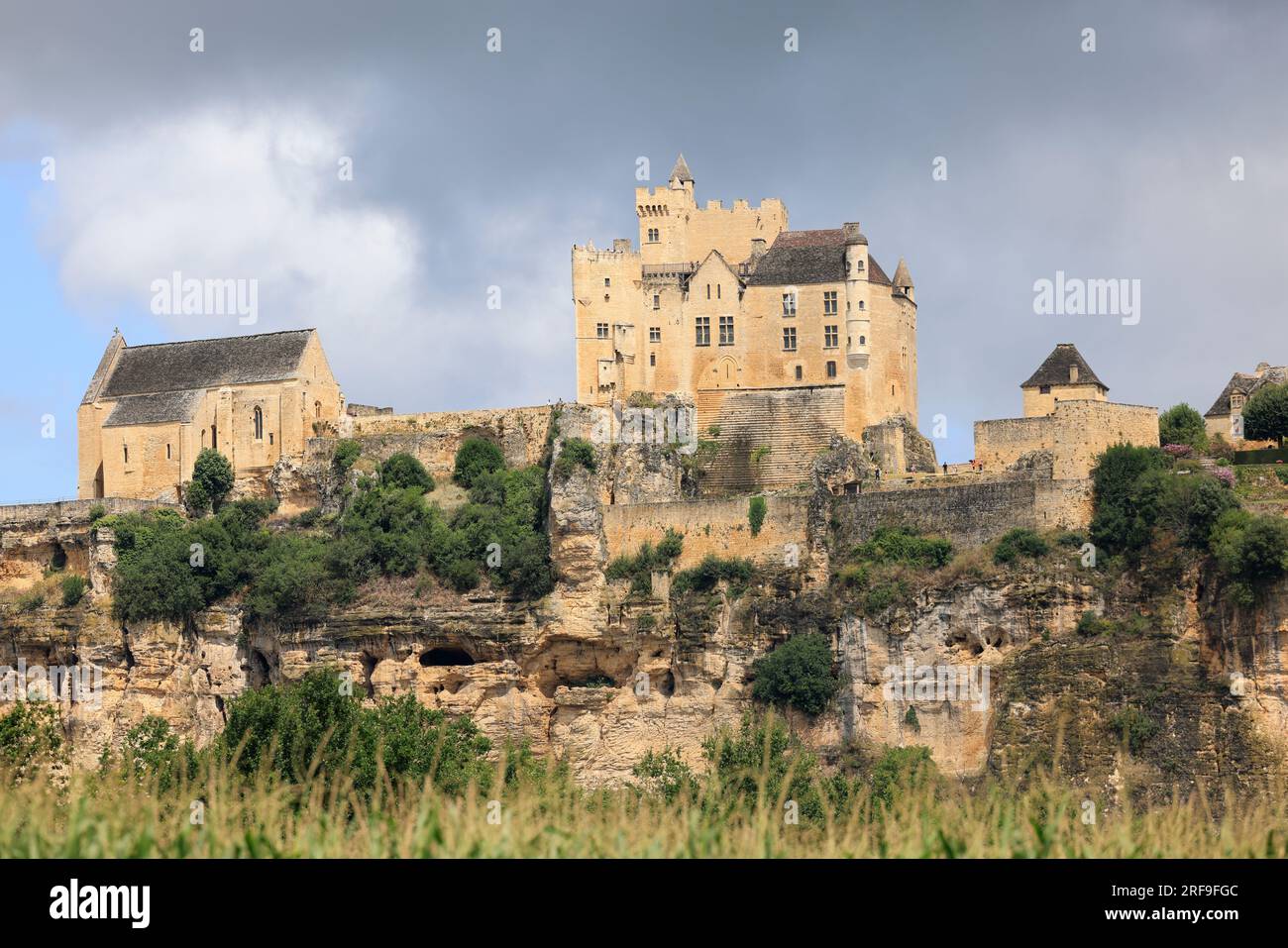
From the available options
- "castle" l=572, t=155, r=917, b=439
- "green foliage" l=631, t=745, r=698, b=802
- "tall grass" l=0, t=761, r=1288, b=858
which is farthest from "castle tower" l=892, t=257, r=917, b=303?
"tall grass" l=0, t=761, r=1288, b=858

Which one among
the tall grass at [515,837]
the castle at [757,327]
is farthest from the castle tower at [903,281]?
the tall grass at [515,837]

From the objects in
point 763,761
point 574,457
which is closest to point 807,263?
point 574,457

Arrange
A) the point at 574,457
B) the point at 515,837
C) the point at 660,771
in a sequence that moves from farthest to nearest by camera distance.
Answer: the point at 574,457 < the point at 660,771 < the point at 515,837

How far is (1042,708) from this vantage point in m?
52.1

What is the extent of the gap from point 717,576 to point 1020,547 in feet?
27.6

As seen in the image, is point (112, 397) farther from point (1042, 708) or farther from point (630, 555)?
point (1042, 708)

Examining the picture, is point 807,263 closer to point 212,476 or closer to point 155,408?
point 212,476

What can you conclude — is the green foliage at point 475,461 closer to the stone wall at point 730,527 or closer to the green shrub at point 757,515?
the stone wall at point 730,527

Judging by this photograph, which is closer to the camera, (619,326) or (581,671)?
(581,671)

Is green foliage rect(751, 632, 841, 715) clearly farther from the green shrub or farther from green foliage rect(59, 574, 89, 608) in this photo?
green foliage rect(59, 574, 89, 608)

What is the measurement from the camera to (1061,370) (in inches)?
A: 2547

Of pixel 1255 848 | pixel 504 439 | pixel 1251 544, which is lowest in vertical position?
pixel 1255 848
